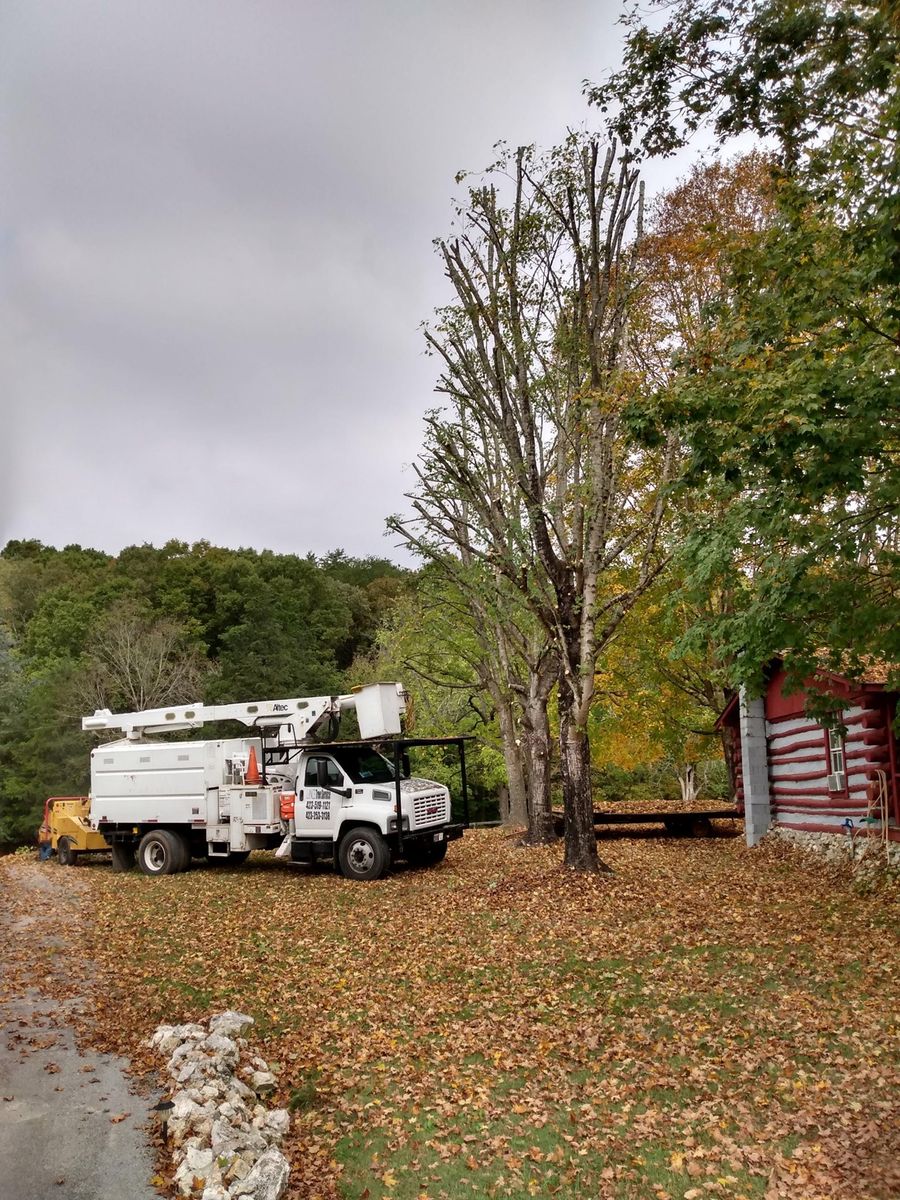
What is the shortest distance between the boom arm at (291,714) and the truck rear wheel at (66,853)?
341 cm

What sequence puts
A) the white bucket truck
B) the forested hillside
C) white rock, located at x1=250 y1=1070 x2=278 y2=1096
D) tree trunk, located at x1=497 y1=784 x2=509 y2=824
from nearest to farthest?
white rock, located at x1=250 y1=1070 x2=278 y2=1096
the white bucket truck
tree trunk, located at x1=497 y1=784 x2=509 y2=824
the forested hillside

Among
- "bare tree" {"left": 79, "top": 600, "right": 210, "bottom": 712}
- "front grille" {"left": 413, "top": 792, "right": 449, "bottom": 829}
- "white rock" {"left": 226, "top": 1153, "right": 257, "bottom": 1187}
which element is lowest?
"white rock" {"left": 226, "top": 1153, "right": 257, "bottom": 1187}

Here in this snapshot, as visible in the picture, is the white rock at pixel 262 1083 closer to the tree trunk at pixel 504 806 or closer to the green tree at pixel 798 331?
the green tree at pixel 798 331

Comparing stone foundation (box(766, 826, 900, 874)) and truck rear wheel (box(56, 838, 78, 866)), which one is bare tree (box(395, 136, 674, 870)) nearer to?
stone foundation (box(766, 826, 900, 874))

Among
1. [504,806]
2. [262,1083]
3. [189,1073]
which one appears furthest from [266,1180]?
[504,806]

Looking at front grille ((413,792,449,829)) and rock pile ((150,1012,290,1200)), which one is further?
front grille ((413,792,449,829))

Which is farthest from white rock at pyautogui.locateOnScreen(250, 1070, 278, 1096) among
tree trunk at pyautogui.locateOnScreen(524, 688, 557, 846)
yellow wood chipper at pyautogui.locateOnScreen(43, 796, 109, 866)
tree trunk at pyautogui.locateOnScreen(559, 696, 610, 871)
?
yellow wood chipper at pyautogui.locateOnScreen(43, 796, 109, 866)

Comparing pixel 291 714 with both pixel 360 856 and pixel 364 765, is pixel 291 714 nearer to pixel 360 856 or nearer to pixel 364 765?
pixel 364 765

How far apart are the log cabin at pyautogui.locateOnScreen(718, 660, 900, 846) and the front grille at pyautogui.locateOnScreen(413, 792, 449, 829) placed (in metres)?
6.33

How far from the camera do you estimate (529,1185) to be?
5.59 m

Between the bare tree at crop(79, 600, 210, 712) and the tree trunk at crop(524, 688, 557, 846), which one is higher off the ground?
the bare tree at crop(79, 600, 210, 712)

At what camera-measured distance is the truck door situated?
16938 millimetres

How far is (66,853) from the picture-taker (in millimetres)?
22156

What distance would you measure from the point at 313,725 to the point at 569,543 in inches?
250
